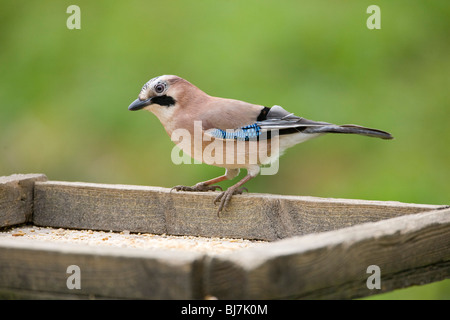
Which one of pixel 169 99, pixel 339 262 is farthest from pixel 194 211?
pixel 339 262

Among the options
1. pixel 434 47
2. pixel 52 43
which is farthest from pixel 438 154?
pixel 52 43

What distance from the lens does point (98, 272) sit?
2592mm

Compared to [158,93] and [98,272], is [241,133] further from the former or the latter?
[98,272]

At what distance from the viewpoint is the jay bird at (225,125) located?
13.5ft

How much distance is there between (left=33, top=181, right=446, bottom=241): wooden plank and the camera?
372 centimetres

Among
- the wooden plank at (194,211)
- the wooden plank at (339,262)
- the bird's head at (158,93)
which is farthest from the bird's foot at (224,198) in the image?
the wooden plank at (339,262)

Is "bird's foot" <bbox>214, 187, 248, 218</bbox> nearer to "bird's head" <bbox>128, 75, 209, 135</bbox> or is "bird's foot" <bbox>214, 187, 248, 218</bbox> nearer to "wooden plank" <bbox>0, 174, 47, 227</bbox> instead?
"bird's head" <bbox>128, 75, 209, 135</bbox>

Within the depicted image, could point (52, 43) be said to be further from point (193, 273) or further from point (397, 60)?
point (193, 273)

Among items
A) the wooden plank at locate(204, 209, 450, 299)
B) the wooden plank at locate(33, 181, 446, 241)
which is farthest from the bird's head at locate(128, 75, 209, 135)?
the wooden plank at locate(204, 209, 450, 299)

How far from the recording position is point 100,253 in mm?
2578

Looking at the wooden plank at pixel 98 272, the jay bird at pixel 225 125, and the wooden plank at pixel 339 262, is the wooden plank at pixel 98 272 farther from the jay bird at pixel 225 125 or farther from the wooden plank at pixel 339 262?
the jay bird at pixel 225 125

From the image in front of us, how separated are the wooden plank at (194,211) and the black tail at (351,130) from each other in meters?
0.38

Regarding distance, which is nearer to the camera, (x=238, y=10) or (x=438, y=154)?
(x=438, y=154)

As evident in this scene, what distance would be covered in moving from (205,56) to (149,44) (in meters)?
0.65
